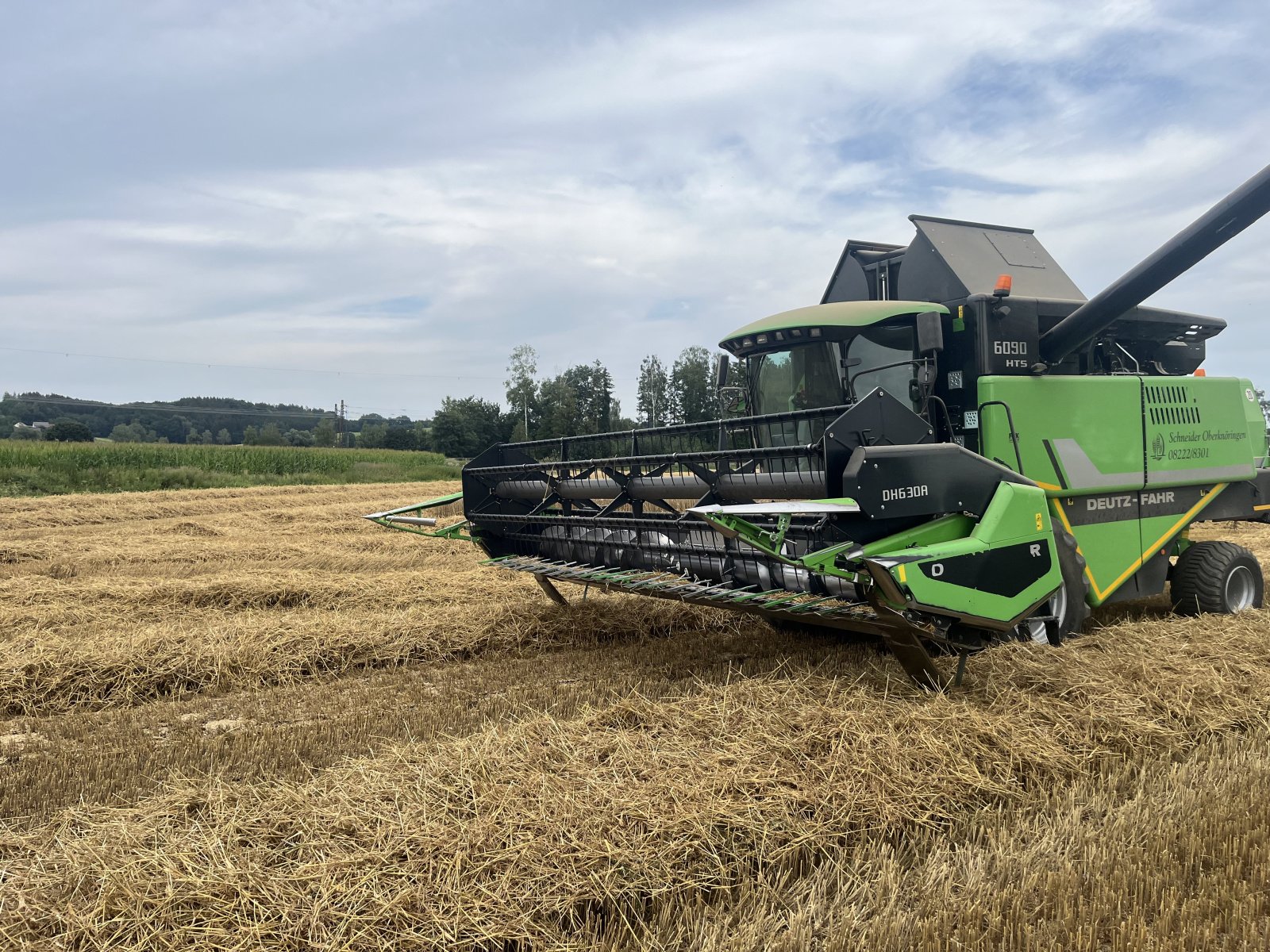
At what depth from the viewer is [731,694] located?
13.2 ft

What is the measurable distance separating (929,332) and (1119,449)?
69.1 inches

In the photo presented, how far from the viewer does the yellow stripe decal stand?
523 centimetres

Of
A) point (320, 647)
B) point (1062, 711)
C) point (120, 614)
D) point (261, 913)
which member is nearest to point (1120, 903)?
point (1062, 711)

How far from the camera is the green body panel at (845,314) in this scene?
5.12m

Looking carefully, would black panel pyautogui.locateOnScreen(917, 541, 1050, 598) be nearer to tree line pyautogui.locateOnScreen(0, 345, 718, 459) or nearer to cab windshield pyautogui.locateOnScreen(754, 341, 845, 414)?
cab windshield pyautogui.locateOnScreen(754, 341, 845, 414)

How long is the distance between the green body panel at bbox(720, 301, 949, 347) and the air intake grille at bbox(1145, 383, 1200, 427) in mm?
1658

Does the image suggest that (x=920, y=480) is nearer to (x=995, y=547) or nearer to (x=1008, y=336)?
(x=995, y=547)

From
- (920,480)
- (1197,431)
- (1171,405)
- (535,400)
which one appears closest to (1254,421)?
(1197,431)

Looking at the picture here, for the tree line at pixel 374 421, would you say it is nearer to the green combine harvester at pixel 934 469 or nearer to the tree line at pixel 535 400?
the tree line at pixel 535 400

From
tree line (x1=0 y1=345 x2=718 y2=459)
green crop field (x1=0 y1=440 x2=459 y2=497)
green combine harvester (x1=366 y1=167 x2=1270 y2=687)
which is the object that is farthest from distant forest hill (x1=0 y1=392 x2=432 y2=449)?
green combine harvester (x1=366 y1=167 x2=1270 y2=687)

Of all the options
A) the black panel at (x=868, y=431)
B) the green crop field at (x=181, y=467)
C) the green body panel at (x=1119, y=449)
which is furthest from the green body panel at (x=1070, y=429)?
the green crop field at (x=181, y=467)

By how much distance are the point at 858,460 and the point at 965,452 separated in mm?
711

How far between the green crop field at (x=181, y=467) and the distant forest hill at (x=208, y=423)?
1430 cm

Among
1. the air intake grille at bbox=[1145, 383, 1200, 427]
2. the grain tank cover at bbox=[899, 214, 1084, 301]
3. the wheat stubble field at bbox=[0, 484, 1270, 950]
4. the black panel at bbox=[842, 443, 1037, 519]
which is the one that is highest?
the grain tank cover at bbox=[899, 214, 1084, 301]
